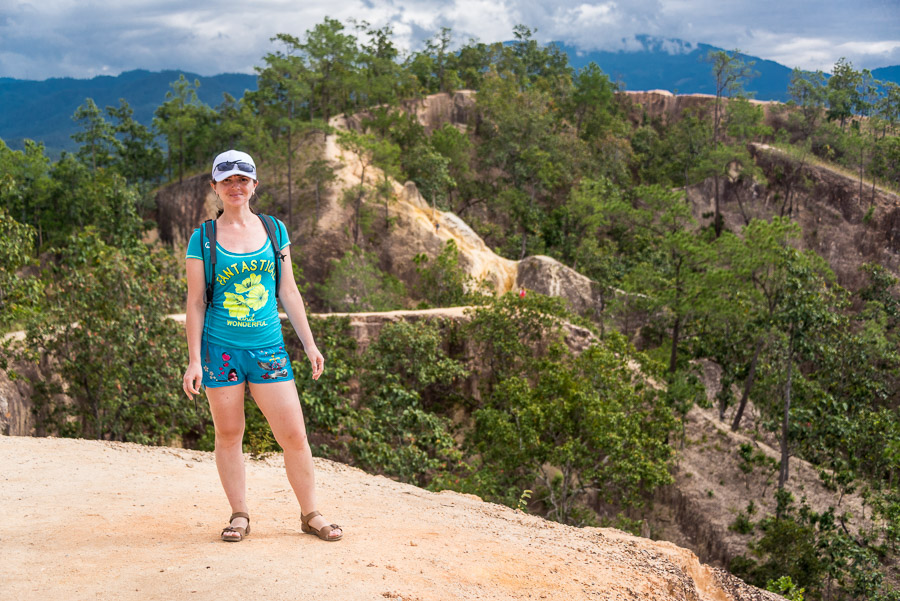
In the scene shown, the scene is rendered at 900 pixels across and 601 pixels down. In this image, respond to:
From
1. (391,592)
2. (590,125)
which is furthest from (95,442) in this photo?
(590,125)

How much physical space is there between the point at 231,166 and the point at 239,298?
0.90 metres

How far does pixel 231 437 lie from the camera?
16.3ft

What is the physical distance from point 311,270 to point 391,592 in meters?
34.1

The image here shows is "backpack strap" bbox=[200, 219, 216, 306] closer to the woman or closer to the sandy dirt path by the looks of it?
the woman

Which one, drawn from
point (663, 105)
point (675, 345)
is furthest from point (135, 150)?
point (663, 105)

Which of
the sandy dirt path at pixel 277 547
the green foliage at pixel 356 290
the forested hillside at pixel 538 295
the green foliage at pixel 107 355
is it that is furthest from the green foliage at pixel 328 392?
the sandy dirt path at pixel 277 547

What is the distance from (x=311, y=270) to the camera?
123 feet

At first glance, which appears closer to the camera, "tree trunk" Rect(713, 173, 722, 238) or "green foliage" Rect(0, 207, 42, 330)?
"green foliage" Rect(0, 207, 42, 330)

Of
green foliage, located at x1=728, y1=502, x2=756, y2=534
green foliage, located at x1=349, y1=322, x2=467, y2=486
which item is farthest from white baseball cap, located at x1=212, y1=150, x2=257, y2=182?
green foliage, located at x1=728, y1=502, x2=756, y2=534

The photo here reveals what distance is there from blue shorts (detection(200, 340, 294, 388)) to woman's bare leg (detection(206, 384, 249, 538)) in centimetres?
7

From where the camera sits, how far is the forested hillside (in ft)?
50.7

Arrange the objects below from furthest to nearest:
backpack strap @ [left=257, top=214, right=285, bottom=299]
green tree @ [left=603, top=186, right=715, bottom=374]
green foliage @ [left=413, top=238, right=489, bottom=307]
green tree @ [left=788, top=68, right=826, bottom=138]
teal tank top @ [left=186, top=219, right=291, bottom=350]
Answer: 1. green tree @ [left=788, top=68, right=826, bottom=138]
2. green foliage @ [left=413, top=238, right=489, bottom=307]
3. green tree @ [left=603, top=186, right=715, bottom=374]
4. backpack strap @ [left=257, top=214, right=285, bottom=299]
5. teal tank top @ [left=186, top=219, right=291, bottom=350]

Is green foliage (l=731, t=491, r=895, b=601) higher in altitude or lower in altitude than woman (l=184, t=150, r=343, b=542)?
lower

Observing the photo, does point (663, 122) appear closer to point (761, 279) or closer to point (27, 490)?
point (761, 279)
